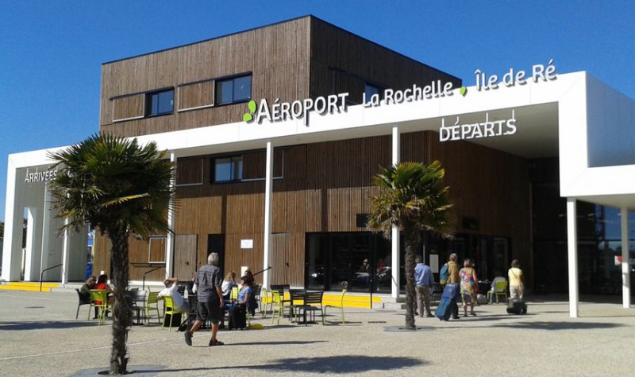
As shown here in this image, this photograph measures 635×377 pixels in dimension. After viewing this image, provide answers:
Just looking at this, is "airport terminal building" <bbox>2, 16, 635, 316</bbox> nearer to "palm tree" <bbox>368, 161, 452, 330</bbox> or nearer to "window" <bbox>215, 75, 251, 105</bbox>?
"window" <bbox>215, 75, 251, 105</bbox>

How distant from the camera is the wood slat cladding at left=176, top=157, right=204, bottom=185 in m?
29.2

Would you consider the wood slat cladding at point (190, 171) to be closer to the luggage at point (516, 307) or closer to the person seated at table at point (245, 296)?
the person seated at table at point (245, 296)

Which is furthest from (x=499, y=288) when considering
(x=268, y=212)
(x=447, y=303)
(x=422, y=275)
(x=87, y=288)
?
(x=87, y=288)

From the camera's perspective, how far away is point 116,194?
31.9 ft

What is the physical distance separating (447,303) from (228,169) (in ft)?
45.1

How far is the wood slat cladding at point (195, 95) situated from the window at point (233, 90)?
1.13 ft

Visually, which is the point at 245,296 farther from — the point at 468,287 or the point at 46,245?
the point at 46,245

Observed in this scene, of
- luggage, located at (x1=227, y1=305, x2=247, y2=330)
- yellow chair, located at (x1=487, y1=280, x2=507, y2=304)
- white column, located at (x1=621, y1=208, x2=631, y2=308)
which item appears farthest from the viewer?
yellow chair, located at (x1=487, y1=280, x2=507, y2=304)

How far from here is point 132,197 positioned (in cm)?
959

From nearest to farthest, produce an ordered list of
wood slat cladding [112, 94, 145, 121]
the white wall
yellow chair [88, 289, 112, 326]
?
yellow chair [88, 289, 112, 326]
the white wall
wood slat cladding [112, 94, 145, 121]

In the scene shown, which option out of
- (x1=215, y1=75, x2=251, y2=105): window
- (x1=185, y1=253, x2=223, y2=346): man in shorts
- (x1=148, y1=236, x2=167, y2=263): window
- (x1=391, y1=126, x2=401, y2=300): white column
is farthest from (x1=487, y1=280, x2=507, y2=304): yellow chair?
(x1=148, y1=236, x2=167, y2=263): window

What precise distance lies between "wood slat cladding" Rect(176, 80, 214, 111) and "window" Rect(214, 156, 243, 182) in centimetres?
246

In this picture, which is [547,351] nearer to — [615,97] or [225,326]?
[225,326]

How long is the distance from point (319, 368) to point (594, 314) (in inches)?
465
